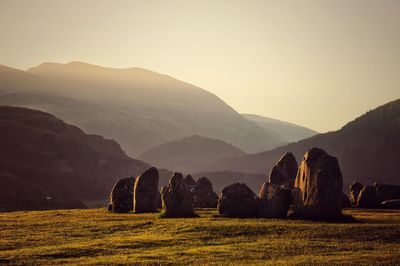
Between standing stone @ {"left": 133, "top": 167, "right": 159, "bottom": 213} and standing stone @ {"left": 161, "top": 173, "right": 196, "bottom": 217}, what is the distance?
5524 mm

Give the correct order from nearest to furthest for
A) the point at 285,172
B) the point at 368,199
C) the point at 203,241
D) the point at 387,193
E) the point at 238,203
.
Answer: the point at 203,241 < the point at 238,203 < the point at 368,199 < the point at 285,172 < the point at 387,193

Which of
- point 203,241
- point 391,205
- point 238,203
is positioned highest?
point 238,203

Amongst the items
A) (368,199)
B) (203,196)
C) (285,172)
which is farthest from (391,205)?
(203,196)

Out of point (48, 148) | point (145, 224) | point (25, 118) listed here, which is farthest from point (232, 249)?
point (25, 118)

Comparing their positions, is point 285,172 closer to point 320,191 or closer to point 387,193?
point 387,193

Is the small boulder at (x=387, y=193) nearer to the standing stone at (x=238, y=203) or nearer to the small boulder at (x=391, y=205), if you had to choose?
the small boulder at (x=391, y=205)

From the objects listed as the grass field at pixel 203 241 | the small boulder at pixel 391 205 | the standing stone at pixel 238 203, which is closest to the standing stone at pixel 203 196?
the standing stone at pixel 238 203

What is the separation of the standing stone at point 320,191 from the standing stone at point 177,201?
10718 millimetres

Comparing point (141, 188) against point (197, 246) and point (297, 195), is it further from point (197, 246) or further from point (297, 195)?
point (197, 246)

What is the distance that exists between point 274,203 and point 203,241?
13.5 metres

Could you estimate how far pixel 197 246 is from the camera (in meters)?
37.3

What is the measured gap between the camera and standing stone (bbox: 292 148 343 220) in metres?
48.4

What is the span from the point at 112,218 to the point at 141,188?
285 inches

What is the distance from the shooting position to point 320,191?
48656 mm
